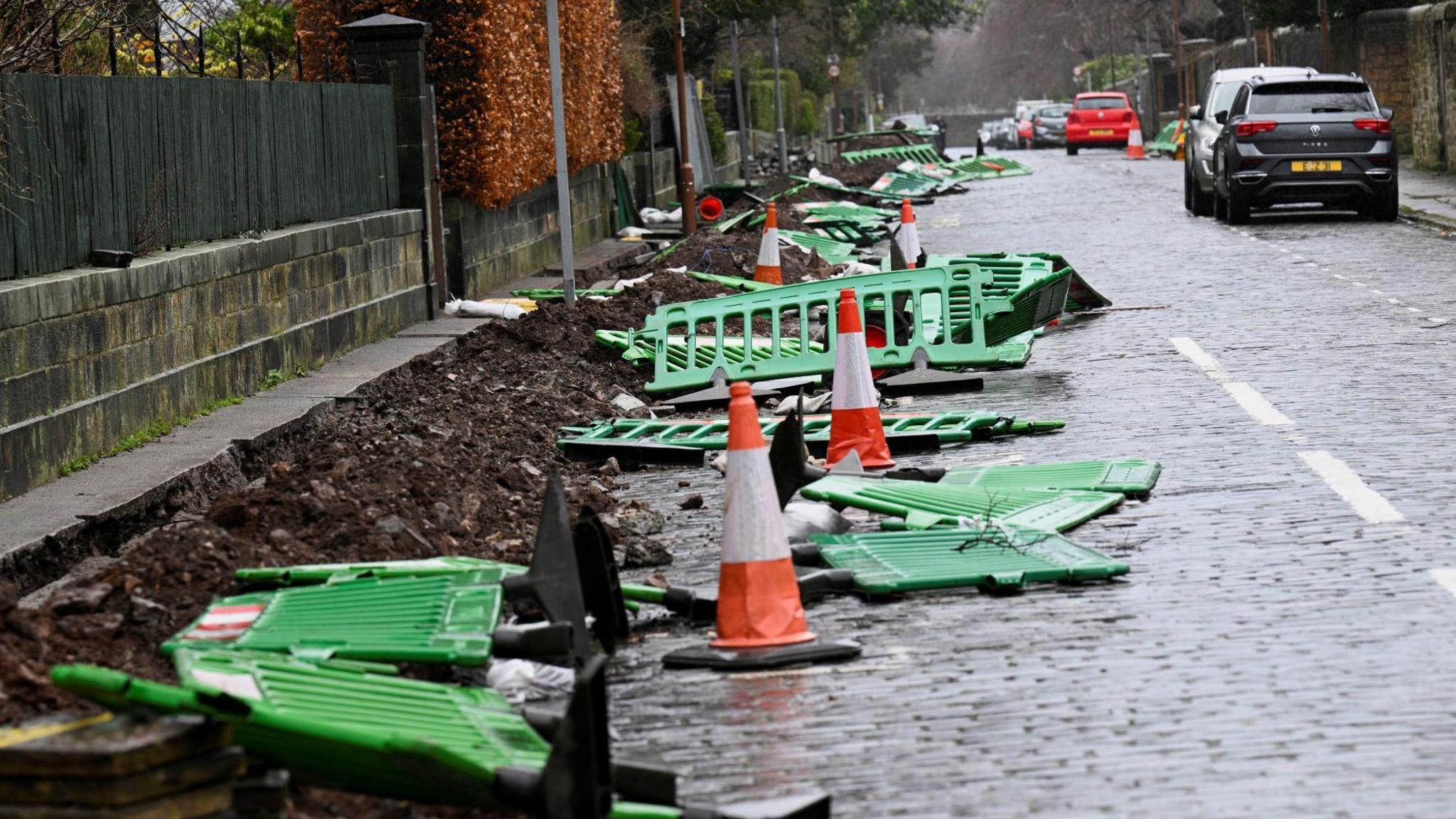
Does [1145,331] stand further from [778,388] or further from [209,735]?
[209,735]

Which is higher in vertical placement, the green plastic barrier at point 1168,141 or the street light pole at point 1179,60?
the street light pole at point 1179,60

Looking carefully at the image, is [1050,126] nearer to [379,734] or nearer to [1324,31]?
[1324,31]

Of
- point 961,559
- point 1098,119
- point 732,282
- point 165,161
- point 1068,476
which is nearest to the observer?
point 961,559

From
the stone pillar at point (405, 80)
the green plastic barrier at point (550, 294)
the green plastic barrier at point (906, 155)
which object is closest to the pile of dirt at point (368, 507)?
the stone pillar at point (405, 80)

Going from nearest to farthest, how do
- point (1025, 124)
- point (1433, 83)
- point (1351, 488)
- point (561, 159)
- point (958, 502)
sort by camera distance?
1. point (958, 502)
2. point (1351, 488)
3. point (561, 159)
4. point (1433, 83)
5. point (1025, 124)

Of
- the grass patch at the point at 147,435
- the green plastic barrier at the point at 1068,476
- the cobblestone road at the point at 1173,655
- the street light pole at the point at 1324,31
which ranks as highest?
the street light pole at the point at 1324,31

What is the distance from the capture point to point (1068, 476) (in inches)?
369

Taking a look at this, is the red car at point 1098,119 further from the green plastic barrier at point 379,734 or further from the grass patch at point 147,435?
the green plastic barrier at point 379,734

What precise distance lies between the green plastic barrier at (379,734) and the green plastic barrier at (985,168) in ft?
139

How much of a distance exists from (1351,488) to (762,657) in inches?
140

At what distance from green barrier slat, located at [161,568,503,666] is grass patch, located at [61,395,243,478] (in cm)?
335

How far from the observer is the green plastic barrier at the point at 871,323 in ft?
43.6

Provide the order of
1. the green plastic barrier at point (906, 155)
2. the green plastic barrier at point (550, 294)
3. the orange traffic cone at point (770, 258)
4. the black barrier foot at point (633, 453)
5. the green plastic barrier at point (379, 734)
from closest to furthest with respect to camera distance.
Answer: the green plastic barrier at point (379, 734)
the black barrier foot at point (633, 453)
the orange traffic cone at point (770, 258)
the green plastic barrier at point (550, 294)
the green plastic barrier at point (906, 155)

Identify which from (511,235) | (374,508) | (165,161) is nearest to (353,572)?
(374,508)
